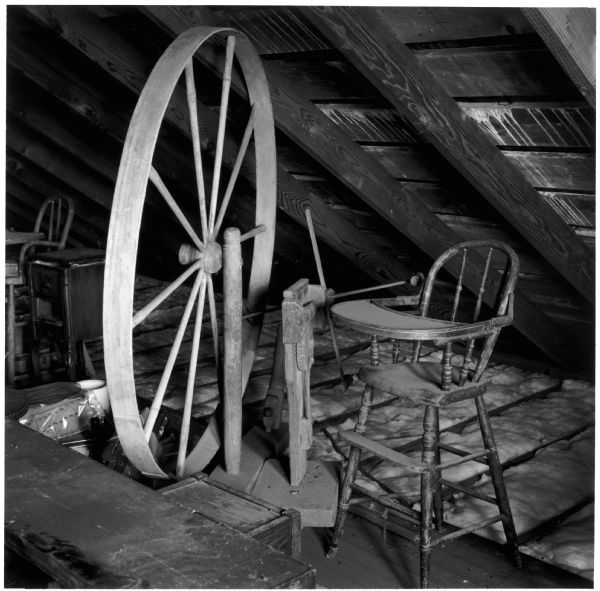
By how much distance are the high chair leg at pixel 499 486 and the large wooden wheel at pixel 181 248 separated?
0.74 metres

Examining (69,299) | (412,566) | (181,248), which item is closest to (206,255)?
(181,248)

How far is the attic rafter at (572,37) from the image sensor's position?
183 centimetres

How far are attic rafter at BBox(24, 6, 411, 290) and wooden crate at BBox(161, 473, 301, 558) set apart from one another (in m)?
1.73

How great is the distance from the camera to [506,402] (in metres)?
3.46

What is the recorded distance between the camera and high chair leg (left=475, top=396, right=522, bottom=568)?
6.81 feet

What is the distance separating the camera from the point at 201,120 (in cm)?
326

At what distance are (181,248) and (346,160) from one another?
1132mm

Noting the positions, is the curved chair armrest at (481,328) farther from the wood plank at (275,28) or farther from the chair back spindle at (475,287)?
the wood plank at (275,28)

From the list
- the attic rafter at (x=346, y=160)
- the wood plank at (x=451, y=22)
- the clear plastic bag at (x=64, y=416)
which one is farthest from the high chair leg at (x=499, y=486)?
the clear plastic bag at (x=64, y=416)

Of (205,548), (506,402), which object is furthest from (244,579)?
(506,402)

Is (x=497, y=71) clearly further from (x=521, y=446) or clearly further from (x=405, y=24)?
(x=521, y=446)

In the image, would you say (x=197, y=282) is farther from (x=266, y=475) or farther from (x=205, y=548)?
(x=205, y=548)

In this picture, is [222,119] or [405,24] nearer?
[222,119]

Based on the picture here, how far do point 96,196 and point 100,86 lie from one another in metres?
1.19
